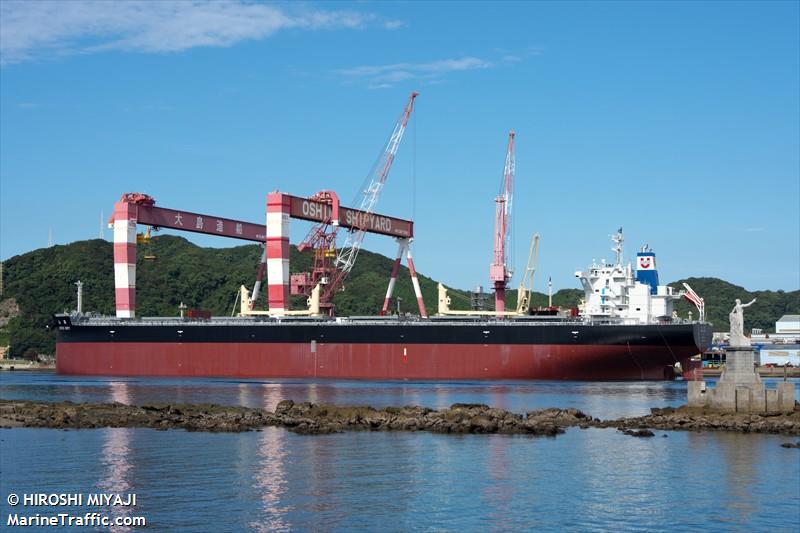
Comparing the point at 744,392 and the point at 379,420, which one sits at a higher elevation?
the point at 744,392

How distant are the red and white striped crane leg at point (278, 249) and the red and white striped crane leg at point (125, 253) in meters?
9.37

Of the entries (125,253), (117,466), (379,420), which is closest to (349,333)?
(125,253)

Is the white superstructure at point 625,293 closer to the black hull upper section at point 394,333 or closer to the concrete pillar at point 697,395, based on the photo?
the black hull upper section at point 394,333

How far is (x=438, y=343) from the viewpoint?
66375 millimetres

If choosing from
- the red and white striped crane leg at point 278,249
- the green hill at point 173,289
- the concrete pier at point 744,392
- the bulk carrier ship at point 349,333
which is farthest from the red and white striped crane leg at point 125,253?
the green hill at point 173,289

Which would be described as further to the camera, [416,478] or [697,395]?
[697,395]

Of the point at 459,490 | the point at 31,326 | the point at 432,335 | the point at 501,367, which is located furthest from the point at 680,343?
the point at 31,326

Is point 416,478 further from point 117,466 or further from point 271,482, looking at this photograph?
point 117,466

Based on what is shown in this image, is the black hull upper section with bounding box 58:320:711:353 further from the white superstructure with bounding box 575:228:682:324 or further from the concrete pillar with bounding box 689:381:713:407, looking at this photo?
the concrete pillar with bounding box 689:381:713:407

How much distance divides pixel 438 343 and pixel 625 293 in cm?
1204

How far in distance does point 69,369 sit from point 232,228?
15104mm

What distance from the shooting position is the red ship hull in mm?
63656

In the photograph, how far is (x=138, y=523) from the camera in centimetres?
2234

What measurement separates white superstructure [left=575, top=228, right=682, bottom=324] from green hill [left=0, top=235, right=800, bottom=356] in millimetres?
63921
